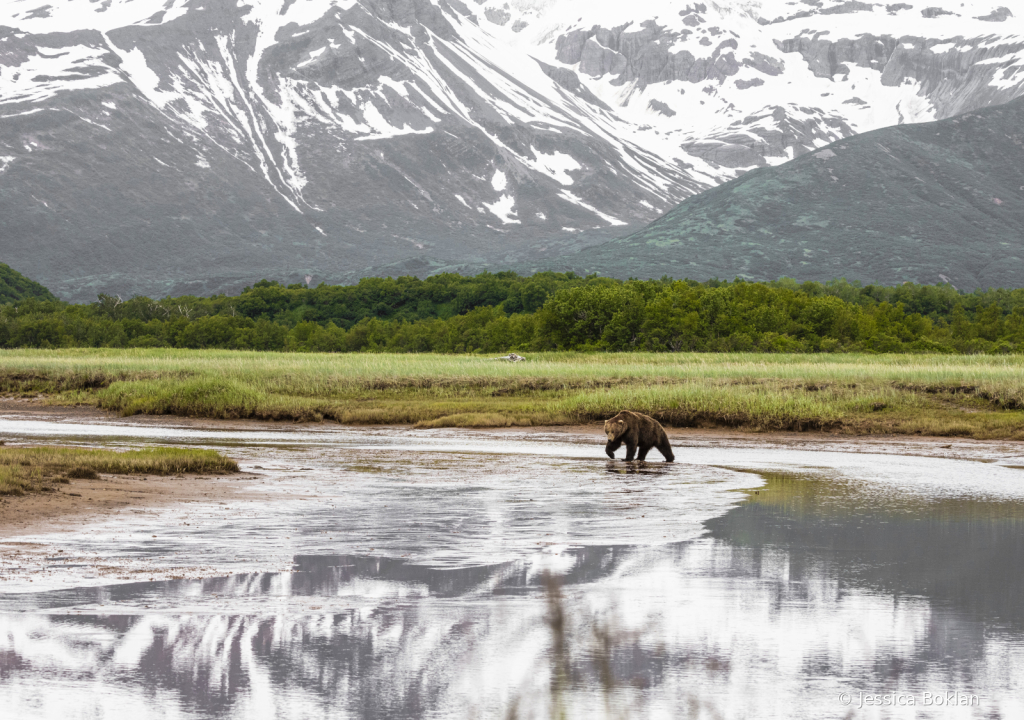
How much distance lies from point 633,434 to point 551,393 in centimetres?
2363

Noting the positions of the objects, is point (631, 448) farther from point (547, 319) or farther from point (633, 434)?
point (547, 319)

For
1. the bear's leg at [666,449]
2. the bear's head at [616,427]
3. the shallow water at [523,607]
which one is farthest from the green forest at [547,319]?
the shallow water at [523,607]

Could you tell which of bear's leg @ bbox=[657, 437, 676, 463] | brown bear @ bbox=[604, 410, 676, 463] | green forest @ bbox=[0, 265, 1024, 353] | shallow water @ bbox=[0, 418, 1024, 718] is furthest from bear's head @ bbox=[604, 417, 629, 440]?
green forest @ bbox=[0, 265, 1024, 353]

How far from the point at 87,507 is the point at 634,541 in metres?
7.97

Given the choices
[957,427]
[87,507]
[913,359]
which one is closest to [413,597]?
[87,507]

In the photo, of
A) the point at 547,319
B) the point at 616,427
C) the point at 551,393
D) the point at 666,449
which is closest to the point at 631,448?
the point at 616,427

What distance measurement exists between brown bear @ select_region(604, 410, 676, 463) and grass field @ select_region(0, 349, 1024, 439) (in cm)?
1283

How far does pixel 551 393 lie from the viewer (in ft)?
161

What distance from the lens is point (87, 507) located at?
1702cm

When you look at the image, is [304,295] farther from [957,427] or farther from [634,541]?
[634,541]

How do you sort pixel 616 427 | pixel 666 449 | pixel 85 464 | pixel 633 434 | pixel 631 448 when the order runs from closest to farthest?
pixel 85 464 < pixel 616 427 < pixel 633 434 < pixel 631 448 < pixel 666 449

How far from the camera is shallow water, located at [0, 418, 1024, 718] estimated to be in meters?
8.45

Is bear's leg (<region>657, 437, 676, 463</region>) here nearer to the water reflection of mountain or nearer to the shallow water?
the water reflection of mountain

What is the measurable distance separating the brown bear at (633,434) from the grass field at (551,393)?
42.1 ft
